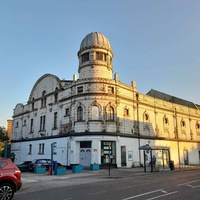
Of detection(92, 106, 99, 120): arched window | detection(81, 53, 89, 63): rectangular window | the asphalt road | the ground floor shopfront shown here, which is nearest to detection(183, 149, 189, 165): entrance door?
the ground floor shopfront

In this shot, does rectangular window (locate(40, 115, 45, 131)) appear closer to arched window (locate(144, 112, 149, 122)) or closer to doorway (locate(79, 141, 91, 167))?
doorway (locate(79, 141, 91, 167))

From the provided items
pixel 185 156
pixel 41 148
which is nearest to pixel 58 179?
pixel 41 148

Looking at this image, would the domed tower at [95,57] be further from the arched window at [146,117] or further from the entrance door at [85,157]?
the entrance door at [85,157]

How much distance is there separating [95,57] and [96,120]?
967 centimetres

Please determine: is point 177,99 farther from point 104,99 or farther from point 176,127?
point 104,99

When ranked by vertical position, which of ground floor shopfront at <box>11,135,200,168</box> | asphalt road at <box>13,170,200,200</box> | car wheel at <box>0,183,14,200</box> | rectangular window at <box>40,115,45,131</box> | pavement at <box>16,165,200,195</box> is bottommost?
pavement at <box>16,165,200,195</box>

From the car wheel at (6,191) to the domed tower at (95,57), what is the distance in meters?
23.5

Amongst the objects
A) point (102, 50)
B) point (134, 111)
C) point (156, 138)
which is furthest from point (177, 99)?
point (102, 50)

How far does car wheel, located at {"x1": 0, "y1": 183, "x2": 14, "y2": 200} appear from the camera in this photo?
8.28m

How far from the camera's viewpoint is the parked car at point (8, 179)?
27.5 ft

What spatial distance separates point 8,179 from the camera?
28.1ft

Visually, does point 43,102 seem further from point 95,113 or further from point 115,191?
point 115,191

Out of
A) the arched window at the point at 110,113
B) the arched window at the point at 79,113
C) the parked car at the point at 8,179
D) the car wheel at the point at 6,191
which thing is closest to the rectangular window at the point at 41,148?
the arched window at the point at 79,113

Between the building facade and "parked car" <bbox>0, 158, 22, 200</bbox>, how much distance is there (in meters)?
17.2
